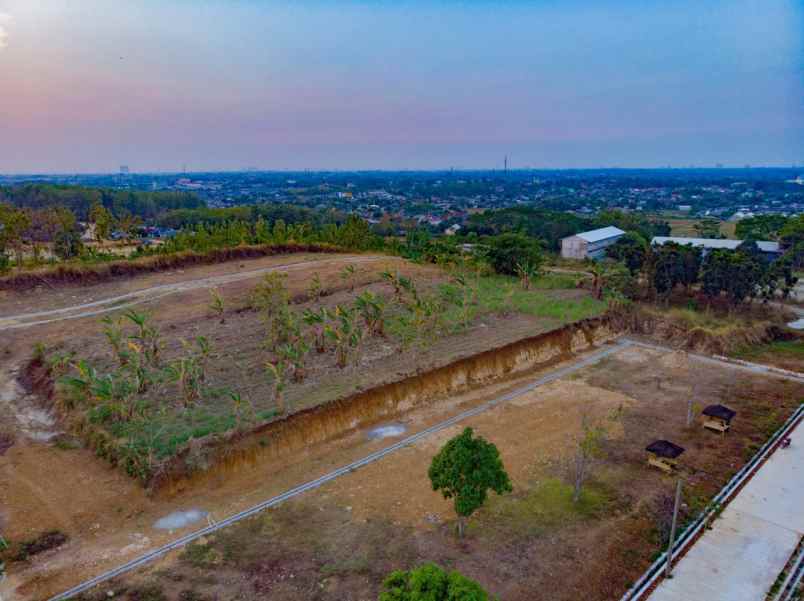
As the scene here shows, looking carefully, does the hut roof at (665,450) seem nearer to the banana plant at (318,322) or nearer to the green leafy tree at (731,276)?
the banana plant at (318,322)

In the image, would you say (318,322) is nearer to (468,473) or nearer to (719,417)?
(468,473)

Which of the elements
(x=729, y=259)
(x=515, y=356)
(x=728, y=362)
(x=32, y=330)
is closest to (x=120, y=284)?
(x=32, y=330)

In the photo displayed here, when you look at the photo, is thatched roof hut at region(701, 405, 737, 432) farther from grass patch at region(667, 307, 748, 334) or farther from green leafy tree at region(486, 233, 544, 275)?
green leafy tree at region(486, 233, 544, 275)

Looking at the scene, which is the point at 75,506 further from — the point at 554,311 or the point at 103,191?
the point at 103,191

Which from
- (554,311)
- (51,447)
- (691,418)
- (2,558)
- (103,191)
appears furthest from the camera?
(103,191)

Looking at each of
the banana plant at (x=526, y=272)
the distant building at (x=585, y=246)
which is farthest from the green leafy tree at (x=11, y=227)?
the distant building at (x=585, y=246)

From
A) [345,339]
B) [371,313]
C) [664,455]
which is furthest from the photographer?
[371,313]

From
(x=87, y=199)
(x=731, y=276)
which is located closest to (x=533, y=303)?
(x=731, y=276)
